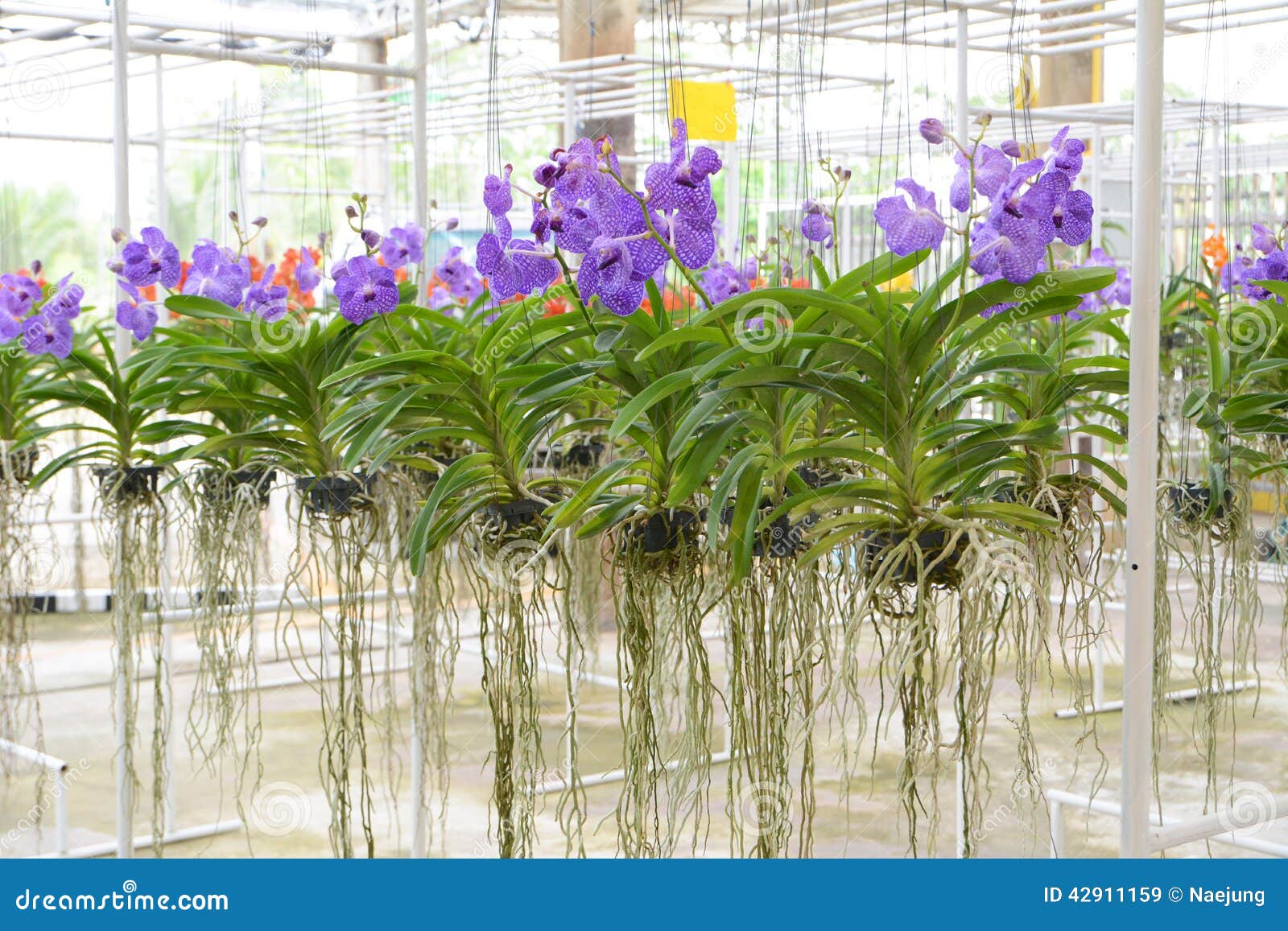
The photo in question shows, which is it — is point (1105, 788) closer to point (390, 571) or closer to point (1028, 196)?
point (390, 571)

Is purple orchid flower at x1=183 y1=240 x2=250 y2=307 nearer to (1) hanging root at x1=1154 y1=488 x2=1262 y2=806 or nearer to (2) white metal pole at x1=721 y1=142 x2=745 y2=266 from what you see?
(1) hanging root at x1=1154 y1=488 x2=1262 y2=806

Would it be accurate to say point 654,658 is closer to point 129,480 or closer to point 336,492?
point 336,492

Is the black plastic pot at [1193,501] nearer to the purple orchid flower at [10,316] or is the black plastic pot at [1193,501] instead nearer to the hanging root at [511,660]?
the hanging root at [511,660]

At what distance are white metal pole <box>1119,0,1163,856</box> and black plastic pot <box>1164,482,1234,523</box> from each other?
0.89 meters

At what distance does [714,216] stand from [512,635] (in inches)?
22.2

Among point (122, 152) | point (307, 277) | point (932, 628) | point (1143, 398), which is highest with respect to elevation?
point (122, 152)

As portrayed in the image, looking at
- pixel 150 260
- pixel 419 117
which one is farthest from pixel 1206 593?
pixel 150 260

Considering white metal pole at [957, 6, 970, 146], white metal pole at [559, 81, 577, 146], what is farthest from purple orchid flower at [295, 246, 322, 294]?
white metal pole at [559, 81, 577, 146]

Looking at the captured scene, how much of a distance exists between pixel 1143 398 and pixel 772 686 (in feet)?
1.59

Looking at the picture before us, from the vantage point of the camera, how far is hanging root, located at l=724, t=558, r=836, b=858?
55.4 inches

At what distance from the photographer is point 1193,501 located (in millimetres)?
2121

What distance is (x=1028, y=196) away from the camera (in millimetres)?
1310

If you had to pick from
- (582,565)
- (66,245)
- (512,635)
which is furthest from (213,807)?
(66,245)
